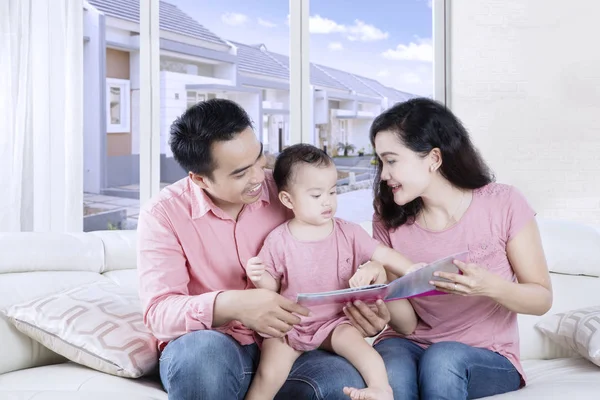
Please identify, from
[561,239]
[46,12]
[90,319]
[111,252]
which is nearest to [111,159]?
[46,12]

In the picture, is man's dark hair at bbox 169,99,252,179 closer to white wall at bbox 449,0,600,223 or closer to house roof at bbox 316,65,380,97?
house roof at bbox 316,65,380,97

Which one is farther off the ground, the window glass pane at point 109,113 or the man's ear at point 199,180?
the window glass pane at point 109,113

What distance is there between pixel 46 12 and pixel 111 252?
72.0 inches

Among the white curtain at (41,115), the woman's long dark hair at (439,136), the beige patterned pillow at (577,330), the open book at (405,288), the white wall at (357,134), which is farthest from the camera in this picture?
the white wall at (357,134)

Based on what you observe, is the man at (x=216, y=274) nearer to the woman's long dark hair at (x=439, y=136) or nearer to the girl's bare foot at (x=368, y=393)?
the girl's bare foot at (x=368, y=393)

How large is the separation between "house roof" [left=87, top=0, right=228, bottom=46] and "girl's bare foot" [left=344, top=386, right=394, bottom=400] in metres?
3.17

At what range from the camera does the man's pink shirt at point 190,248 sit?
5.63 ft

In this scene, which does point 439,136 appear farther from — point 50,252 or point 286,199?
point 50,252

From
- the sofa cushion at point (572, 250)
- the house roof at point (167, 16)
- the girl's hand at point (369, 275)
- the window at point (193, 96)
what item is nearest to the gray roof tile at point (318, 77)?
the house roof at point (167, 16)

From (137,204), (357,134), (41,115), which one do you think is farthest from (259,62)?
(41,115)

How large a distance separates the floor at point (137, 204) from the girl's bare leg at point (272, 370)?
2400 mm

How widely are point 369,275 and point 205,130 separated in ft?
1.82

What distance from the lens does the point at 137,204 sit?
4.43 meters

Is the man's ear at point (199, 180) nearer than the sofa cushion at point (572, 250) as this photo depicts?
Yes
